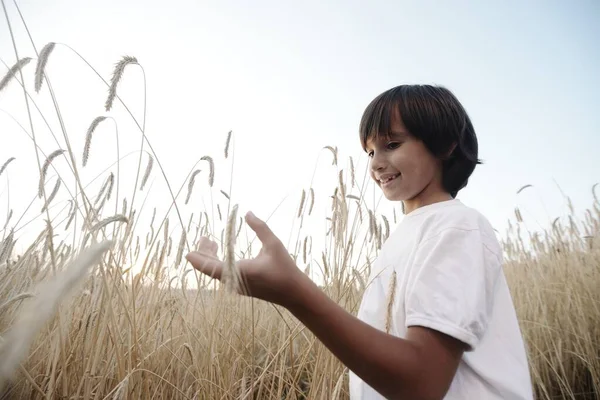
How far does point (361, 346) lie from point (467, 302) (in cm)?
28

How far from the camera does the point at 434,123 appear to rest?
4.74 feet

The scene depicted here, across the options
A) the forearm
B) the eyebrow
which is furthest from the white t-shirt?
the eyebrow

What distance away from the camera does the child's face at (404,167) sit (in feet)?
4.55

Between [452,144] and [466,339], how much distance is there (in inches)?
33.2

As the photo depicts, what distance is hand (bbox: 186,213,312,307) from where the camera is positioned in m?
0.80

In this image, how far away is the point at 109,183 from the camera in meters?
1.65

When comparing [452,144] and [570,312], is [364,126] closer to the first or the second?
[452,144]

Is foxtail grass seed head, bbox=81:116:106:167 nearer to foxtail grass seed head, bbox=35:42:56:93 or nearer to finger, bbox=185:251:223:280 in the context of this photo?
foxtail grass seed head, bbox=35:42:56:93

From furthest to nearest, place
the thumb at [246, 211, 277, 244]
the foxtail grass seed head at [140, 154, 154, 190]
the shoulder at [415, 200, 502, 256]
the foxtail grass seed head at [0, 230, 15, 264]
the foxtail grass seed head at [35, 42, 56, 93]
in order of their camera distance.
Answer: the foxtail grass seed head at [140, 154, 154, 190] < the foxtail grass seed head at [0, 230, 15, 264] < the foxtail grass seed head at [35, 42, 56, 93] < the shoulder at [415, 200, 502, 256] < the thumb at [246, 211, 277, 244]

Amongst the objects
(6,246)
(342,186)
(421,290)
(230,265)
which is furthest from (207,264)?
(6,246)

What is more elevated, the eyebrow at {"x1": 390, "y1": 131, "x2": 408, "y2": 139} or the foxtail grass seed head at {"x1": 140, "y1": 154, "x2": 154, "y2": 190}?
the eyebrow at {"x1": 390, "y1": 131, "x2": 408, "y2": 139}

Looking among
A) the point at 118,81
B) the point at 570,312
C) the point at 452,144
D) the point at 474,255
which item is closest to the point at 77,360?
the point at 118,81

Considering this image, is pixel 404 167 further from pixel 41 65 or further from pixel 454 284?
pixel 41 65

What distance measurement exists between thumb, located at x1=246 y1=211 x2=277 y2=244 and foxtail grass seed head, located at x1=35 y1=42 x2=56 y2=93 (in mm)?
801
